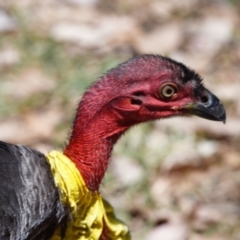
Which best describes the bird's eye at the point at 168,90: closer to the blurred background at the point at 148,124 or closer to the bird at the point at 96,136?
the bird at the point at 96,136

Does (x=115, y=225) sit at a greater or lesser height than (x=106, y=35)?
lesser

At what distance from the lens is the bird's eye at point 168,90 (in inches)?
119

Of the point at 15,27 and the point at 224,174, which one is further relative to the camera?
the point at 15,27

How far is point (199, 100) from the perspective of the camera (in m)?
3.08

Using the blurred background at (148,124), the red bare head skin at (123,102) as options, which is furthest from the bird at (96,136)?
the blurred background at (148,124)

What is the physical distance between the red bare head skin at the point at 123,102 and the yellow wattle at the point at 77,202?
0.14ft

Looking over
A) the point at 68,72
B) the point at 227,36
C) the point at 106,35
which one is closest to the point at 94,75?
the point at 68,72

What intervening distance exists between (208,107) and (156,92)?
0.18m

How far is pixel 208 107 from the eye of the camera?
10.1 ft

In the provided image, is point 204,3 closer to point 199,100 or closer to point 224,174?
point 224,174

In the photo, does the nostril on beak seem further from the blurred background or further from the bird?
the blurred background

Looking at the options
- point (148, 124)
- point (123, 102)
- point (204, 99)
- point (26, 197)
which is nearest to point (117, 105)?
point (123, 102)

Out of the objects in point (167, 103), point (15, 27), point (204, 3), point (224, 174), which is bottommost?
point (167, 103)

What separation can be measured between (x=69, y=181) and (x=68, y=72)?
2.14 meters
